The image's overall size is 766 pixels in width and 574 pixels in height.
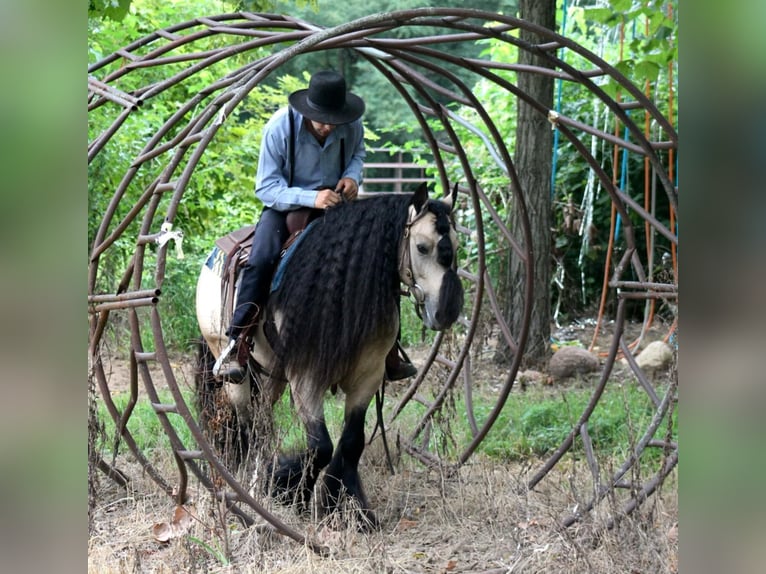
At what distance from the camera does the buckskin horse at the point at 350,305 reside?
15.3 ft

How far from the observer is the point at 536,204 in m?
8.52

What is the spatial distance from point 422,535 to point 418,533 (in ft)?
0.11

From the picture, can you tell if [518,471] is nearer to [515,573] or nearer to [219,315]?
[515,573]

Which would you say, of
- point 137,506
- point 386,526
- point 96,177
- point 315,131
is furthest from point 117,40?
point 386,526

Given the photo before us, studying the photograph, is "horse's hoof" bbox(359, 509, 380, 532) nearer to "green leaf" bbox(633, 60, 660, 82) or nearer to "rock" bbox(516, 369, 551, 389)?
"green leaf" bbox(633, 60, 660, 82)

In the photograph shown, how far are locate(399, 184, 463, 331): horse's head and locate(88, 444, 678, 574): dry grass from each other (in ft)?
3.83

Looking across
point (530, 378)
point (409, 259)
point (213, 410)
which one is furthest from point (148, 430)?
point (530, 378)

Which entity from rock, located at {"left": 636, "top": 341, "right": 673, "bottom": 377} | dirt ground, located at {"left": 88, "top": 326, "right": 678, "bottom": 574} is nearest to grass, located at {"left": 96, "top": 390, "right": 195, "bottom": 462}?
dirt ground, located at {"left": 88, "top": 326, "right": 678, "bottom": 574}

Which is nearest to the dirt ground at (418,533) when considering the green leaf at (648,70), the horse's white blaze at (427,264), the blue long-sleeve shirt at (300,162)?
the horse's white blaze at (427,264)

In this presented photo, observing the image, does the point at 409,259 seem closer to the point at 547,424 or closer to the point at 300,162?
the point at 300,162

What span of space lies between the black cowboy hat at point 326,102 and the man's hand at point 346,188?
1.38ft

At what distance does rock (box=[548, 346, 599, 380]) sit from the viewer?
8477 mm
